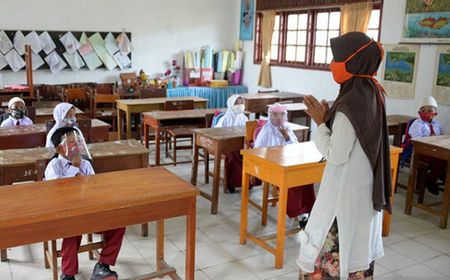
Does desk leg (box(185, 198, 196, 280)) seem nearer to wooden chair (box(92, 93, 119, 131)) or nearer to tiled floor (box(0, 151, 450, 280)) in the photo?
tiled floor (box(0, 151, 450, 280))

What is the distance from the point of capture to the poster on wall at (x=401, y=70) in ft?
18.9

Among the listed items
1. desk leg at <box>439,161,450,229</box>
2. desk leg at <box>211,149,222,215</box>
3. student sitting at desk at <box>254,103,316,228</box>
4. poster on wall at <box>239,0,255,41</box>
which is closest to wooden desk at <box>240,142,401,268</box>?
student sitting at desk at <box>254,103,316,228</box>

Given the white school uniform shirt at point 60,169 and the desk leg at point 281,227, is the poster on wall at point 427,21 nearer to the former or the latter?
the desk leg at point 281,227

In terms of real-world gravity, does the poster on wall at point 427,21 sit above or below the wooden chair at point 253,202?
above

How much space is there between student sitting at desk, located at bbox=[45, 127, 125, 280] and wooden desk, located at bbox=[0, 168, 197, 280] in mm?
273

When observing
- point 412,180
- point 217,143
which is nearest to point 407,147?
point 412,180

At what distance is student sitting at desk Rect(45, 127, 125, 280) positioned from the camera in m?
2.56

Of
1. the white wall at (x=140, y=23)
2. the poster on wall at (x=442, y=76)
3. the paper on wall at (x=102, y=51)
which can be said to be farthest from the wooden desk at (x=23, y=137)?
the poster on wall at (x=442, y=76)

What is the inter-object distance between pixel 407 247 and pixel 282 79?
16.6ft

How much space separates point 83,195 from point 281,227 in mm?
1390

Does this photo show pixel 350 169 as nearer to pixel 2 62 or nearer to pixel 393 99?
pixel 393 99

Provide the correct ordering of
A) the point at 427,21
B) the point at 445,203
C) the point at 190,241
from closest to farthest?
the point at 190,241
the point at 445,203
the point at 427,21

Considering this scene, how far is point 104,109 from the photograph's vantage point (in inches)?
287

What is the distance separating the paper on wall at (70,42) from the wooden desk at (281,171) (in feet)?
18.5
